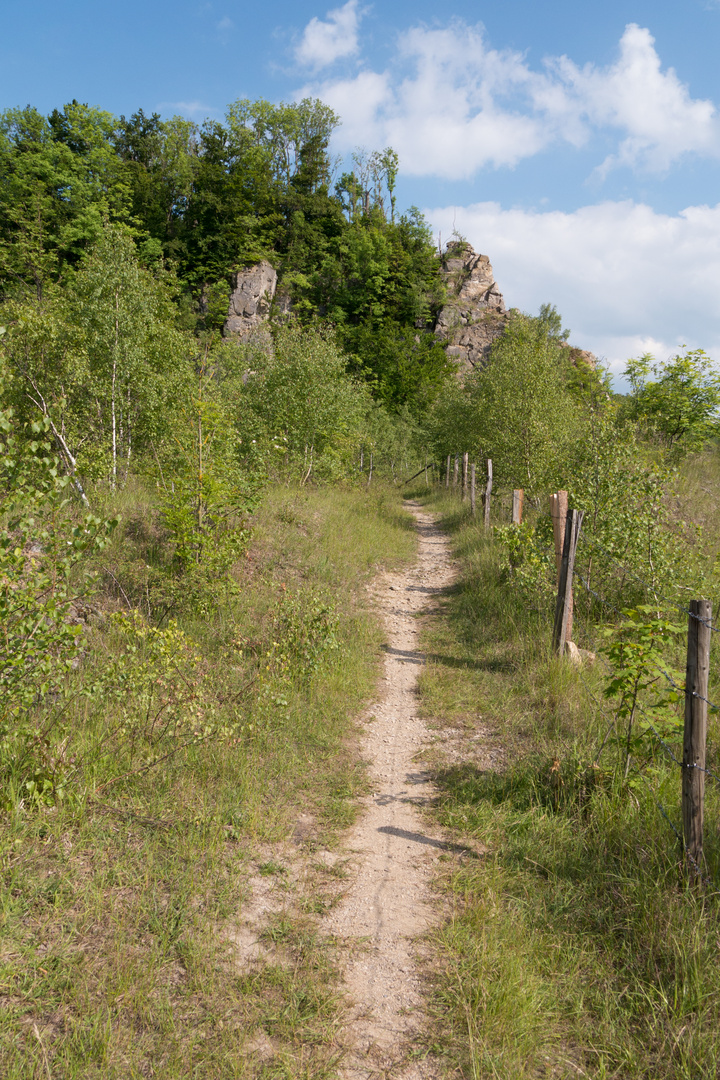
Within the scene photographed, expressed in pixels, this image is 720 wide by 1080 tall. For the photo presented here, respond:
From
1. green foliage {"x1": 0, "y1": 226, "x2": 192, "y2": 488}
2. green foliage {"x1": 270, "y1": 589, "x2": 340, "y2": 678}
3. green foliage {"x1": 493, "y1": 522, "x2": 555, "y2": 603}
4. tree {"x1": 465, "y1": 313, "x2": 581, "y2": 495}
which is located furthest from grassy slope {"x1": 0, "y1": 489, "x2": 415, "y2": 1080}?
tree {"x1": 465, "y1": 313, "x2": 581, "y2": 495}

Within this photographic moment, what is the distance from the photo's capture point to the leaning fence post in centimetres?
347

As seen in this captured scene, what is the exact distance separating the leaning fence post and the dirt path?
1.70 meters

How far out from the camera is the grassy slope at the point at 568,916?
2752 mm

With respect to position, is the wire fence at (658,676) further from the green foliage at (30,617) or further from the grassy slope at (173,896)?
the green foliage at (30,617)

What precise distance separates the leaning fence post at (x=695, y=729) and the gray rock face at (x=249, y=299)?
57924mm

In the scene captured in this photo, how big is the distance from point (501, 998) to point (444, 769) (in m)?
2.58

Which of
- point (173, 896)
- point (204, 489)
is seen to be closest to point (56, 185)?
point (204, 489)

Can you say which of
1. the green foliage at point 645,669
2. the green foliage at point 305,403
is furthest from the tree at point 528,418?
the green foliage at point 645,669

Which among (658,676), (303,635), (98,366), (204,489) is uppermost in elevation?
(98,366)

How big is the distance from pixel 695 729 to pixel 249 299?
61.2 m

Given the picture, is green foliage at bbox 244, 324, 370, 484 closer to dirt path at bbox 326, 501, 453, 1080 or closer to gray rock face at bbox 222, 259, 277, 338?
dirt path at bbox 326, 501, 453, 1080

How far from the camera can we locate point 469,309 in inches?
2522

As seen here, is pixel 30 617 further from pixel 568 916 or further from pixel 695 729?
pixel 695 729

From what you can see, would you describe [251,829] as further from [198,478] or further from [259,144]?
[259,144]
